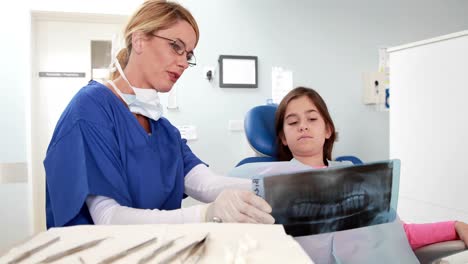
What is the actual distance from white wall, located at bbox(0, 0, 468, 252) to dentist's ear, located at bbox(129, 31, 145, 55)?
1374 mm

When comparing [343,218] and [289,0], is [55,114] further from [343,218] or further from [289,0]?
[343,218]

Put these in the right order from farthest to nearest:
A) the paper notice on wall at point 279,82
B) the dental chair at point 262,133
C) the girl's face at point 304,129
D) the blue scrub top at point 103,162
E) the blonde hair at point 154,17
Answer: the paper notice on wall at point 279,82
the dental chair at point 262,133
the girl's face at point 304,129
the blonde hair at point 154,17
the blue scrub top at point 103,162

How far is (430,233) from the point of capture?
40.7 inches

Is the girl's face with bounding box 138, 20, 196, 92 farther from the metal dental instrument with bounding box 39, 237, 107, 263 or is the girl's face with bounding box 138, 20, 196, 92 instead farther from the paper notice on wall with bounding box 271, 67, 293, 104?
the paper notice on wall with bounding box 271, 67, 293, 104

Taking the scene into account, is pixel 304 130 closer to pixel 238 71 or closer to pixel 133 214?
pixel 133 214

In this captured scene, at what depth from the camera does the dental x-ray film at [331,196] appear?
661 millimetres

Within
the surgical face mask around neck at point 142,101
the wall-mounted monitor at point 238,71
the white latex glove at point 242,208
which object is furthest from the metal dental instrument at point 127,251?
the wall-mounted monitor at point 238,71

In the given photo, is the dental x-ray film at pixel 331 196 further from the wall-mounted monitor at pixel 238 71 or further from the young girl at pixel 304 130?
the wall-mounted monitor at pixel 238 71

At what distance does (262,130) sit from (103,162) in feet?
2.70

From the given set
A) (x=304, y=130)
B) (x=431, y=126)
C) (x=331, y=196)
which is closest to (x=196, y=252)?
(x=331, y=196)

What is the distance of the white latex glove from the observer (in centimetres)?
66

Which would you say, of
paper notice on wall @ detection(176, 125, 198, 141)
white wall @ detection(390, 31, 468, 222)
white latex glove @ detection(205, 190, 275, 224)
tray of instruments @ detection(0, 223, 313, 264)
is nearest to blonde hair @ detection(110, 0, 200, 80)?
white latex glove @ detection(205, 190, 275, 224)

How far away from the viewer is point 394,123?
1.78m

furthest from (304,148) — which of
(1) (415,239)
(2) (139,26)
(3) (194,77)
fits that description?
(3) (194,77)
